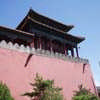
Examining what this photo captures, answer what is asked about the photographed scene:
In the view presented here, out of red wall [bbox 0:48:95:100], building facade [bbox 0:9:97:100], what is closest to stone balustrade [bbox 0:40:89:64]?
building facade [bbox 0:9:97:100]

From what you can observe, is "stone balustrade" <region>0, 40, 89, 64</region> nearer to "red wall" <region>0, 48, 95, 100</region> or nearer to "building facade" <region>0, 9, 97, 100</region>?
"building facade" <region>0, 9, 97, 100</region>

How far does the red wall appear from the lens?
866cm

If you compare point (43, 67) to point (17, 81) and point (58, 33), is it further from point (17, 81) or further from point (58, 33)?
point (58, 33)

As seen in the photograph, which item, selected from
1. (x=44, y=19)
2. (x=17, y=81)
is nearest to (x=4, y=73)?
(x=17, y=81)

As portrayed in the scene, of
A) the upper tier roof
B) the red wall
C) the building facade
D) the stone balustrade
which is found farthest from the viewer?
the upper tier roof

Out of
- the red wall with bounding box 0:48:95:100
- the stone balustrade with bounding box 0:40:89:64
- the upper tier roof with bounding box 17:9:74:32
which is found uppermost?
the upper tier roof with bounding box 17:9:74:32

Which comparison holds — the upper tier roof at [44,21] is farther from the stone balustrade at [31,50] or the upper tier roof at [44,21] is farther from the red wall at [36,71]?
the red wall at [36,71]

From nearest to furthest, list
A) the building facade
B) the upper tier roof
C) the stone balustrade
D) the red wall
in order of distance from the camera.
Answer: the red wall → the building facade → the stone balustrade → the upper tier roof

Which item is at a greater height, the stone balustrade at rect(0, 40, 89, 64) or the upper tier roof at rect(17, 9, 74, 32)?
the upper tier roof at rect(17, 9, 74, 32)

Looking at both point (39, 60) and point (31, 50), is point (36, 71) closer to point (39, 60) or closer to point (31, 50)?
point (39, 60)

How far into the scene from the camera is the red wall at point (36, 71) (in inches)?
341

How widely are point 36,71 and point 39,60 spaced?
0.95m

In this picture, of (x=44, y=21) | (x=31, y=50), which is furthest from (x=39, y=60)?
(x=44, y=21)

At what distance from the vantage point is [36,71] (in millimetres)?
9961
